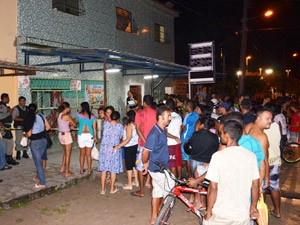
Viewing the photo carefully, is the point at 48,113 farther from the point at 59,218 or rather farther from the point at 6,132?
the point at 59,218

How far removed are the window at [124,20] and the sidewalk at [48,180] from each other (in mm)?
7568

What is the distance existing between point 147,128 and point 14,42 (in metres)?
5.58

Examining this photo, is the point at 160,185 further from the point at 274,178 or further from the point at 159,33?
the point at 159,33

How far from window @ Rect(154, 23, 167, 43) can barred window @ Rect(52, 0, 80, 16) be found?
6702mm

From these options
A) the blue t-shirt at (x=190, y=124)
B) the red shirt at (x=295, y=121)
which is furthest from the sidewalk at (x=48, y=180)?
the blue t-shirt at (x=190, y=124)

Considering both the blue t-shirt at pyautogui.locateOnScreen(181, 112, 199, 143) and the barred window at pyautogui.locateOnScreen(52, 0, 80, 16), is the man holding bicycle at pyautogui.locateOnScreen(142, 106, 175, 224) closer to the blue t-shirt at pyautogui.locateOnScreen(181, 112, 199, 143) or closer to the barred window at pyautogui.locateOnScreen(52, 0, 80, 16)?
the blue t-shirt at pyautogui.locateOnScreen(181, 112, 199, 143)

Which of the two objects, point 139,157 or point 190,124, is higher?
point 190,124

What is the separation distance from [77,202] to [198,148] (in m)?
2.79

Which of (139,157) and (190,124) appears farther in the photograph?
(190,124)

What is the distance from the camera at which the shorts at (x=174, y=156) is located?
21.0 feet

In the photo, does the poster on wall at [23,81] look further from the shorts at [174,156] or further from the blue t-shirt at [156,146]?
the blue t-shirt at [156,146]

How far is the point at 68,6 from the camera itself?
36.5 ft

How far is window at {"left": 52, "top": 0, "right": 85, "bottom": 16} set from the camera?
10655mm

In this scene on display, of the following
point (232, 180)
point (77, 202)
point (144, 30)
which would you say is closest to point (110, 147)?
point (77, 202)
